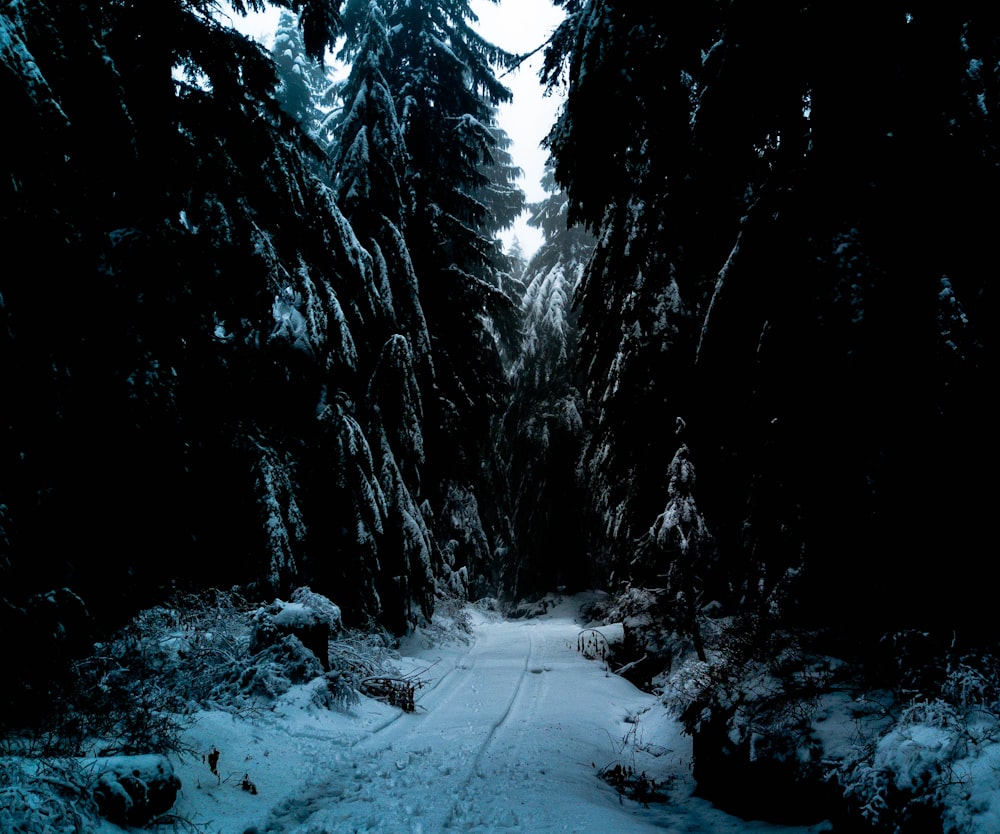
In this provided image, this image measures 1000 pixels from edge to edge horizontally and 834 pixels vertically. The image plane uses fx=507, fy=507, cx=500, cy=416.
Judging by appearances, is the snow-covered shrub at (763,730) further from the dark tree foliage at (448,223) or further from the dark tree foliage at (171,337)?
the dark tree foliage at (448,223)

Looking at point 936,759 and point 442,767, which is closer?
point 936,759

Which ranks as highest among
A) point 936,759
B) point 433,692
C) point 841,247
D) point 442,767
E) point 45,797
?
point 841,247

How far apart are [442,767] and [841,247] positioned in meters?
5.71

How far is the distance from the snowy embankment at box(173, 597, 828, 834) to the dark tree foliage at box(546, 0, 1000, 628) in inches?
84.8

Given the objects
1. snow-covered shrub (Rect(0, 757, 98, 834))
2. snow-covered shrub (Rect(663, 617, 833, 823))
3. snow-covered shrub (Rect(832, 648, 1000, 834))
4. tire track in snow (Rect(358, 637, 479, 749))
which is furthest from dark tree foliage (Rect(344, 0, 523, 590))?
snow-covered shrub (Rect(832, 648, 1000, 834))

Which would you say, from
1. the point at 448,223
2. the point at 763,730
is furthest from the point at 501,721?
the point at 448,223

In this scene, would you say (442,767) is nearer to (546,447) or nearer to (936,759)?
(936,759)

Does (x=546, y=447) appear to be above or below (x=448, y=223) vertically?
below

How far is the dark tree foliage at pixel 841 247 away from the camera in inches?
129

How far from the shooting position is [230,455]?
722 cm

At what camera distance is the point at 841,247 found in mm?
3689

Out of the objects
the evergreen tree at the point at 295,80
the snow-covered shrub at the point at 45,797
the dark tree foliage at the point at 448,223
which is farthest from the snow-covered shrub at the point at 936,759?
the evergreen tree at the point at 295,80

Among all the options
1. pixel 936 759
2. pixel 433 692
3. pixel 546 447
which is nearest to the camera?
pixel 936 759

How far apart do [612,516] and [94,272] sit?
29.6 feet
